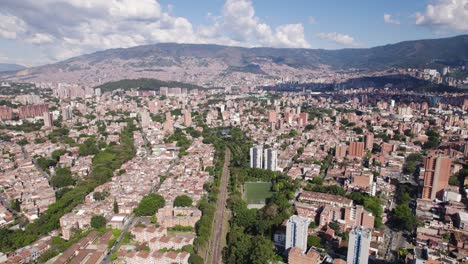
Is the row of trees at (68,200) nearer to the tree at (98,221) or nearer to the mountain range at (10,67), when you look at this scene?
the tree at (98,221)

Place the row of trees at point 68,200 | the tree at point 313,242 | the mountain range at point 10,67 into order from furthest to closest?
the mountain range at point 10,67, the row of trees at point 68,200, the tree at point 313,242


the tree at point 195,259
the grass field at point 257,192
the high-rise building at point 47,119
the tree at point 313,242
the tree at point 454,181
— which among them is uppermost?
the high-rise building at point 47,119

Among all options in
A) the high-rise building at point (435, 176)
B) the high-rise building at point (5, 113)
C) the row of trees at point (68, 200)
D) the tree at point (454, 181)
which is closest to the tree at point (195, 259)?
the row of trees at point (68, 200)

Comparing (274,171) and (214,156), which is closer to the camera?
(274,171)

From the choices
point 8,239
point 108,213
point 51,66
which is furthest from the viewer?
point 51,66

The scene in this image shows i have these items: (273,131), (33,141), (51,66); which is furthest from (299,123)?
(51,66)

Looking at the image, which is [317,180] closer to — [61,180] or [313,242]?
[313,242]

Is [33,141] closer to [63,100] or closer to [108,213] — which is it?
[108,213]
